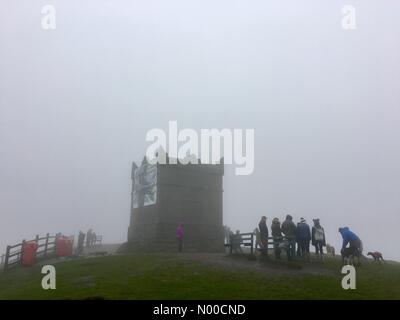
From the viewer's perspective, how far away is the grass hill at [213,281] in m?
11.8

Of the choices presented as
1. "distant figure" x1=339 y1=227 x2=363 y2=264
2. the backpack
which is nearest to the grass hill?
"distant figure" x1=339 y1=227 x2=363 y2=264

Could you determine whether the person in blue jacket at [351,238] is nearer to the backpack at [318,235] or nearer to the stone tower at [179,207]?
the backpack at [318,235]

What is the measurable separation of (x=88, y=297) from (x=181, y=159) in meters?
18.8

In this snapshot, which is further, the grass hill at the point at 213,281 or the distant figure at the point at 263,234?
the distant figure at the point at 263,234

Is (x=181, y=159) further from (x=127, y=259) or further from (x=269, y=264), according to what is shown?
(x=269, y=264)

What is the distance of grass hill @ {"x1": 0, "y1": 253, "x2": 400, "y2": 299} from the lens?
11.8m

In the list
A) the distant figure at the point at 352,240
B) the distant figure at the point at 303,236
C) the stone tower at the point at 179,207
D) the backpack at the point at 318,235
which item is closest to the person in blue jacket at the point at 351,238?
the distant figure at the point at 352,240

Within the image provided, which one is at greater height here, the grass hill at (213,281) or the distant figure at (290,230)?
the distant figure at (290,230)

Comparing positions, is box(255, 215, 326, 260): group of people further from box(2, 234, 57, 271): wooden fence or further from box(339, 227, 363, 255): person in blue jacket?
box(2, 234, 57, 271): wooden fence

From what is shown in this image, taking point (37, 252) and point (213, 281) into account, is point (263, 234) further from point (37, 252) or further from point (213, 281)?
point (37, 252)

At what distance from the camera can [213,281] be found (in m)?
13.4

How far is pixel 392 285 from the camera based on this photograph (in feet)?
42.6
